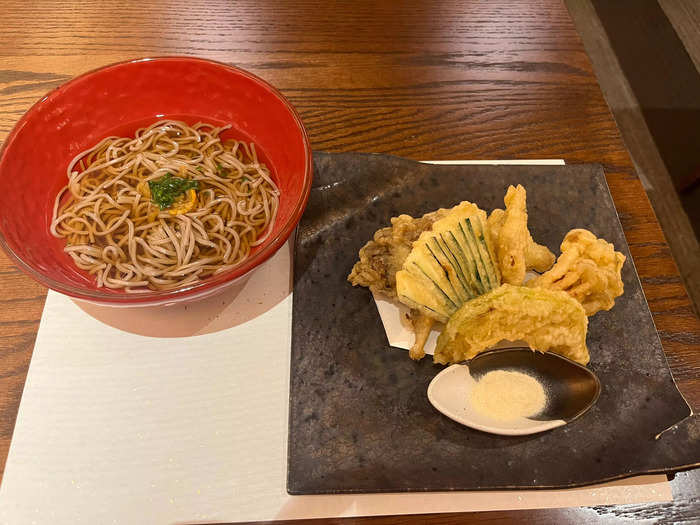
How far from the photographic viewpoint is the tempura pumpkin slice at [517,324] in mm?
1408

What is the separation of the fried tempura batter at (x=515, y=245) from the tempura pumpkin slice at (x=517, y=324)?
0.35 ft

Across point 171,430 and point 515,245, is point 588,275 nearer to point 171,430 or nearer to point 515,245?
point 515,245

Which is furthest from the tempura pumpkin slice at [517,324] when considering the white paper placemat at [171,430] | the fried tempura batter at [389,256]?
the white paper placemat at [171,430]

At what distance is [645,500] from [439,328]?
75 centimetres

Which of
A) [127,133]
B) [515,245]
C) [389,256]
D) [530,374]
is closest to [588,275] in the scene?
[515,245]

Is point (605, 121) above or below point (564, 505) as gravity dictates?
above

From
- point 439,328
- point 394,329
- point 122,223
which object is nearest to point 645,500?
point 439,328

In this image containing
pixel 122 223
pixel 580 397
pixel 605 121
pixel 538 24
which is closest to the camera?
pixel 580 397

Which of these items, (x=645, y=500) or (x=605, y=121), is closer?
(x=645, y=500)

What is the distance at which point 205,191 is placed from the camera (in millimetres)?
1788

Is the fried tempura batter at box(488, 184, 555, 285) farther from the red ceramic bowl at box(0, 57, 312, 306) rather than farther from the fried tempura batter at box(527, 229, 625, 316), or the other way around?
the red ceramic bowl at box(0, 57, 312, 306)

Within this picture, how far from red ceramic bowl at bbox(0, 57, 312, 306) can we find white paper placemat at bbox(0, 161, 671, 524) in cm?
25

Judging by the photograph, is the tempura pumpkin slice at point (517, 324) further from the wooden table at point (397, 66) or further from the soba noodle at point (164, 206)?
the soba noodle at point (164, 206)

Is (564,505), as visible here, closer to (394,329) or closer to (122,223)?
(394,329)
